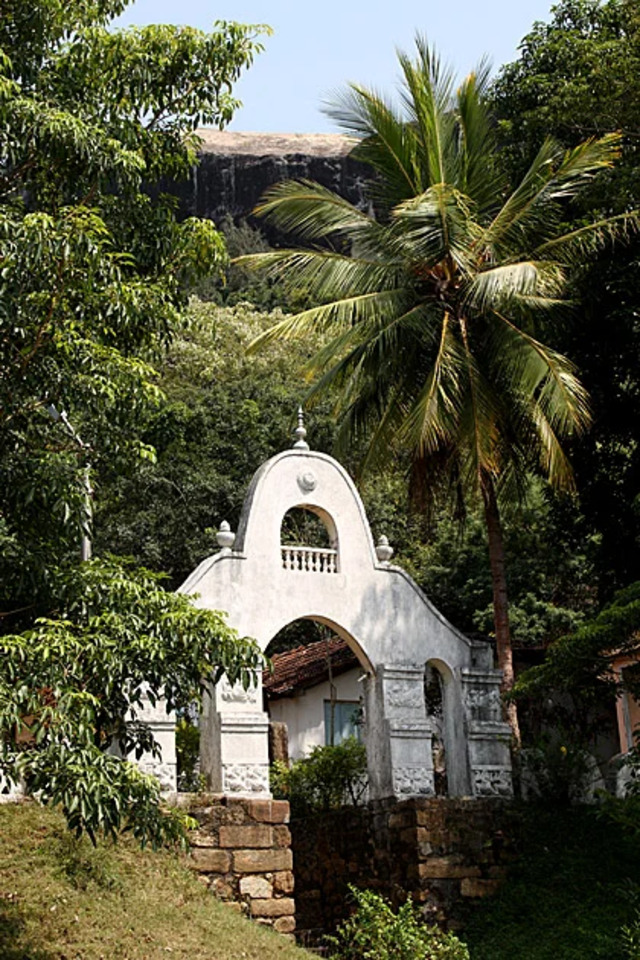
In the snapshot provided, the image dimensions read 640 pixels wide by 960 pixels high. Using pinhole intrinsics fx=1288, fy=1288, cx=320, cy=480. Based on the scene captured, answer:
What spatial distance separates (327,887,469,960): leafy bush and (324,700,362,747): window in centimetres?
988

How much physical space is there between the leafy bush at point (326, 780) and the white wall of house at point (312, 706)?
6171 millimetres

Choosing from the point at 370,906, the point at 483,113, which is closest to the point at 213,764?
the point at 370,906

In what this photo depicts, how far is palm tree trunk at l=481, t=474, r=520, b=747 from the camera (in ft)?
58.0

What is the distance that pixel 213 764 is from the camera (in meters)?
15.6

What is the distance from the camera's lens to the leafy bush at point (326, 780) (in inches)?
704

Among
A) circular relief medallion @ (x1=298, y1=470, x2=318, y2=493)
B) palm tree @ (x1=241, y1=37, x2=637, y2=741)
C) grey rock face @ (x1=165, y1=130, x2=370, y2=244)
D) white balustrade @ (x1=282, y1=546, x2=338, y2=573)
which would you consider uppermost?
grey rock face @ (x1=165, y1=130, x2=370, y2=244)

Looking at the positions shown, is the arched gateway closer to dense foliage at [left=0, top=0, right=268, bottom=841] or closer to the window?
dense foliage at [left=0, top=0, right=268, bottom=841]

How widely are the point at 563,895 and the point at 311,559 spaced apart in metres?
5.29

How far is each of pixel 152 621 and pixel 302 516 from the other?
55.8 ft

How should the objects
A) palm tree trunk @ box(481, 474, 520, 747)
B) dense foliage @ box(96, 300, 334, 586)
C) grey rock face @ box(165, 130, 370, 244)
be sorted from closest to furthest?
palm tree trunk @ box(481, 474, 520, 747)
dense foliage @ box(96, 300, 334, 586)
grey rock face @ box(165, 130, 370, 244)

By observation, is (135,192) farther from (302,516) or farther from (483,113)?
(302,516)

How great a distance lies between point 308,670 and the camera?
941 inches

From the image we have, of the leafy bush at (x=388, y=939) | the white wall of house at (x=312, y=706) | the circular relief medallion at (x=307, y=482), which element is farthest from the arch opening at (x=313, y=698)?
the leafy bush at (x=388, y=939)

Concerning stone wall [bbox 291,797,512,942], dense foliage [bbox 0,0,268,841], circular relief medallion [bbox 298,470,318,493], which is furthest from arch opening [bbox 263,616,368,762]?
dense foliage [bbox 0,0,268,841]
